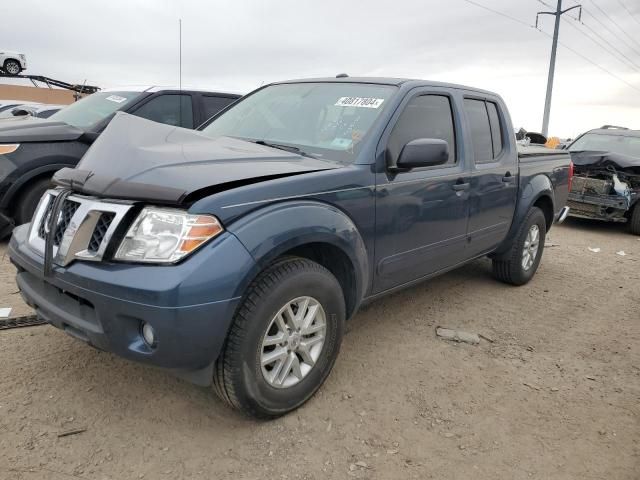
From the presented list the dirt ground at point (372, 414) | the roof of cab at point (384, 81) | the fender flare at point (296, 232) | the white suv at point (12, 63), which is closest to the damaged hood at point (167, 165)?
the fender flare at point (296, 232)

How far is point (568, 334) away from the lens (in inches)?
158

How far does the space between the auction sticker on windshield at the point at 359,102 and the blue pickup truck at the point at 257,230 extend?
1 cm

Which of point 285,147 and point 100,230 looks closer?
point 100,230

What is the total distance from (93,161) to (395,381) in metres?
2.11

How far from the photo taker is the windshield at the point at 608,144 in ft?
30.8

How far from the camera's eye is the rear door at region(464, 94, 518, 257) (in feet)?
13.2

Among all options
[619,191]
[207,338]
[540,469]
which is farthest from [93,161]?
[619,191]

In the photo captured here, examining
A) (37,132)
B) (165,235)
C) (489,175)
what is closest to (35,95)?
(37,132)

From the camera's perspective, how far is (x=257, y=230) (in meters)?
2.30

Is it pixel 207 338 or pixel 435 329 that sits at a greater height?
pixel 207 338

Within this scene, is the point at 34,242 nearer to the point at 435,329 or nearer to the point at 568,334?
the point at 435,329

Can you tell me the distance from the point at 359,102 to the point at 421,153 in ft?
2.09

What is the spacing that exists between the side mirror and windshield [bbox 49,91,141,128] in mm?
3956

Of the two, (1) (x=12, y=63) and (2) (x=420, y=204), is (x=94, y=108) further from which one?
(1) (x=12, y=63)
